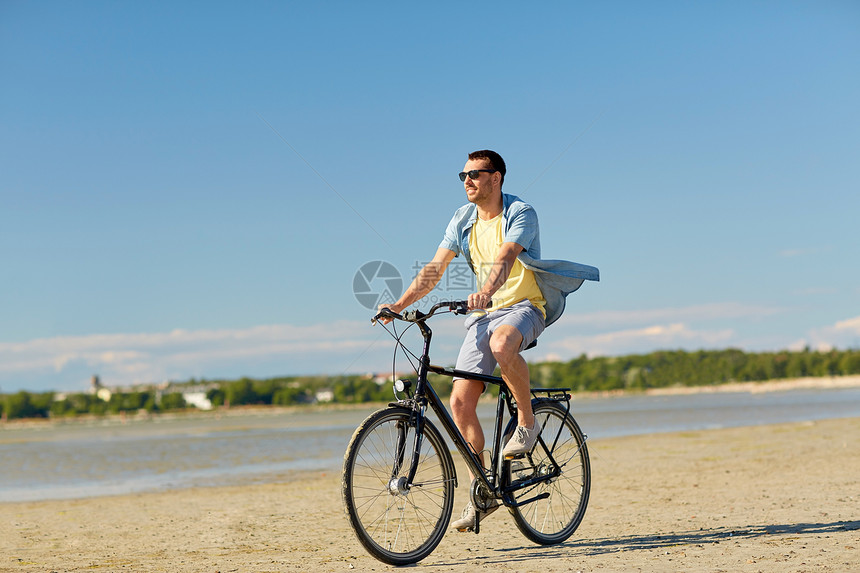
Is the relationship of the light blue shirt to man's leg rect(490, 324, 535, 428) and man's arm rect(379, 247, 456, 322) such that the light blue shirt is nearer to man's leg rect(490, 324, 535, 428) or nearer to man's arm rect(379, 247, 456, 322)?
man's arm rect(379, 247, 456, 322)

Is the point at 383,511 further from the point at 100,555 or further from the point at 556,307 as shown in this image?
the point at 100,555

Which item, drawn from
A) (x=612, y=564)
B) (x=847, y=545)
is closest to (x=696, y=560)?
(x=612, y=564)

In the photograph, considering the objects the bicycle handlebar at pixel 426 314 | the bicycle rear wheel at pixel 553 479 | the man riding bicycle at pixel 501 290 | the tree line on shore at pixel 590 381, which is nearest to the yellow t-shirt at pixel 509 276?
the man riding bicycle at pixel 501 290

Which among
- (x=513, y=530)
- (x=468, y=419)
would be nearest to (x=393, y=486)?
(x=468, y=419)

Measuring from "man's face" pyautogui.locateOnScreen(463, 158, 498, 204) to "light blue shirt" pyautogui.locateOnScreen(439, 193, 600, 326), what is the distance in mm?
124

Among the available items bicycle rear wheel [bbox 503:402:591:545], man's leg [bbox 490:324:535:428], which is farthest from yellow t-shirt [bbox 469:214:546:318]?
bicycle rear wheel [bbox 503:402:591:545]

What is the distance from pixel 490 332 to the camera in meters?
4.70

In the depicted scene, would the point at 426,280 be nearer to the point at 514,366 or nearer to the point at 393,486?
the point at 514,366

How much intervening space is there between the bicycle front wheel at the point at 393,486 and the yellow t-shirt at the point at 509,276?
3.00 ft

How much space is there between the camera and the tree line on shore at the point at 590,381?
341 feet

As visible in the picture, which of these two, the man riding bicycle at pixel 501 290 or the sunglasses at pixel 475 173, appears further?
the sunglasses at pixel 475 173

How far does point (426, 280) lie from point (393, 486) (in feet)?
4.20

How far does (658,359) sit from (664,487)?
109 metres

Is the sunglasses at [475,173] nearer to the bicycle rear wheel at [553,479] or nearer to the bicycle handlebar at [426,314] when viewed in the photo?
the bicycle handlebar at [426,314]
